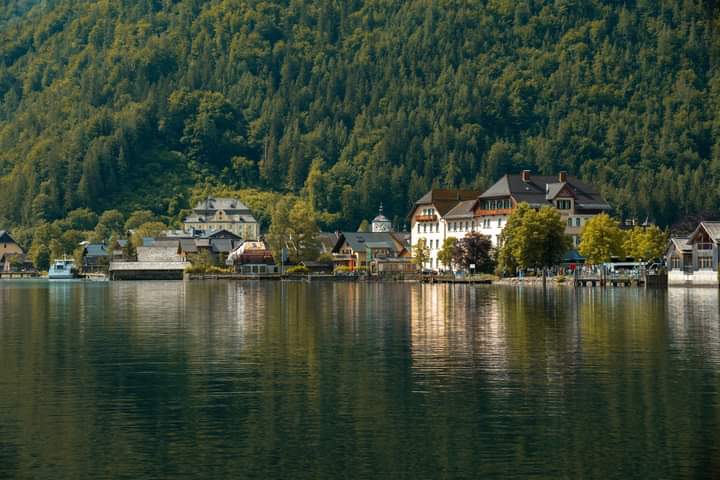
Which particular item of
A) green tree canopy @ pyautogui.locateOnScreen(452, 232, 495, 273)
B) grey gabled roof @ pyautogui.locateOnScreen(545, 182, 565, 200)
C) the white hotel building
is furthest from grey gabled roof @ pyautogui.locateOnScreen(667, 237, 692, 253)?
grey gabled roof @ pyautogui.locateOnScreen(545, 182, 565, 200)

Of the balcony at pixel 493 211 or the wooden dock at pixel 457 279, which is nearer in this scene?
the wooden dock at pixel 457 279

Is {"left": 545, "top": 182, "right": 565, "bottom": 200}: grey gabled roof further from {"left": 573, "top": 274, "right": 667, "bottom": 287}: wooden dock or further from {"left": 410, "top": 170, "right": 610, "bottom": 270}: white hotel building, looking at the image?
{"left": 573, "top": 274, "right": 667, "bottom": 287}: wooden dock

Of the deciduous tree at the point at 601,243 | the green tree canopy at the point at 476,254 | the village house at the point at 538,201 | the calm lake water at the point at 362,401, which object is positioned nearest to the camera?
the calm lake water at the point at 362,401

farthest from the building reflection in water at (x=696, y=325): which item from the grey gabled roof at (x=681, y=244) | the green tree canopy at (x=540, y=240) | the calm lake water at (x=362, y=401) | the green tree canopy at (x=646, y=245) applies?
the green tree canopy at (x=646, y=245)

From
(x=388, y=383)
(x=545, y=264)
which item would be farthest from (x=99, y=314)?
(x=545, y=264)

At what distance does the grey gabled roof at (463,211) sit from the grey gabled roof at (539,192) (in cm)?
487

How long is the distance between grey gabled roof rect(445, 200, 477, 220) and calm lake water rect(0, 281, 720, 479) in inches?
4854

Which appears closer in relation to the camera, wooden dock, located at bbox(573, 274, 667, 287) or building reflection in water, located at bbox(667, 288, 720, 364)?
building reflection in water, located at bbox(667, 288, 720, 364)

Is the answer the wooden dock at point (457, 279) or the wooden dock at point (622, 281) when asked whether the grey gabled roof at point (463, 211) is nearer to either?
the wooden dock at point (457, 279)

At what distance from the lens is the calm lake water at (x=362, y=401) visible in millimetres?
29031

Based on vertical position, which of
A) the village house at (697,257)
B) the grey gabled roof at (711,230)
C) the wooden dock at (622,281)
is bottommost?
the wooden dock at (622,281)

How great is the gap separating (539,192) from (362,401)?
149 metres

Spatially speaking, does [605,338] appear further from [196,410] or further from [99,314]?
[99,314]

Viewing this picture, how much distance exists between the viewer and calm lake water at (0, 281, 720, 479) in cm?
2903
